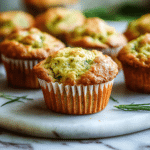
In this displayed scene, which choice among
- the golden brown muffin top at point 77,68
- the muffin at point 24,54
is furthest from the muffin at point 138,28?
the golden brown muffin top at point 77,68

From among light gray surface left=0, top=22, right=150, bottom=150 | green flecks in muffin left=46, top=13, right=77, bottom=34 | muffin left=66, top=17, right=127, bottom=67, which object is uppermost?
green flecks in muffin left=46, top=13, right=77, bottom=34

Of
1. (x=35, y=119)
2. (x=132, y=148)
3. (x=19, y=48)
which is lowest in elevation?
(x=132, y=148)

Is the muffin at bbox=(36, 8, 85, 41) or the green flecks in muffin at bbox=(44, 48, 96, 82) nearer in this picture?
the green flecks in muffin at bbox=(44, 48, 96, 82)

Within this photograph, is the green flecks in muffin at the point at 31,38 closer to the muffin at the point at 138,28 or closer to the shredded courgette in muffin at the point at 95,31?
the shredded courgette in muffin at the point at 95,31

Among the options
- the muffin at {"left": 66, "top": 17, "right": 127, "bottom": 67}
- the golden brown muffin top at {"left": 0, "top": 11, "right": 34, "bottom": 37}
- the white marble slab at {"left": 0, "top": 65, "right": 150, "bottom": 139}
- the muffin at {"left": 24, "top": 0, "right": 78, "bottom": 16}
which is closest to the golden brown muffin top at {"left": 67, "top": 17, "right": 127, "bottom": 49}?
the muffin at {"left": 66, "top": 17, "right": 127, "bottom": 67}

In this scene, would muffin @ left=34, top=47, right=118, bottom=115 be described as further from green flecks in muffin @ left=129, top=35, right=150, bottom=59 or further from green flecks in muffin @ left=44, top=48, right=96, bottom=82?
green flecks in muffin @ left=129, top=35, right=150, bottom=59

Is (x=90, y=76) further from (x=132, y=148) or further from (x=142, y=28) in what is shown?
(x=142, y=28)

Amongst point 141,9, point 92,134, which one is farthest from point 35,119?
point 141,9
